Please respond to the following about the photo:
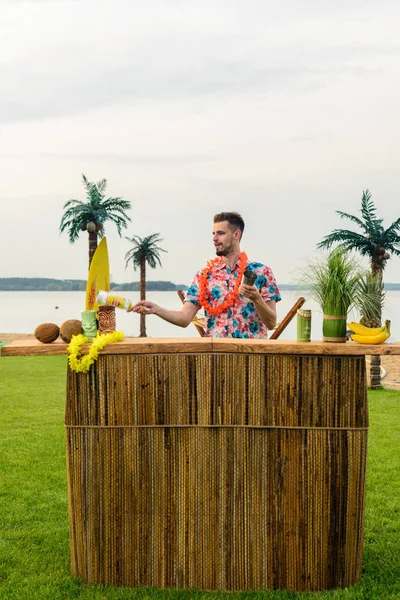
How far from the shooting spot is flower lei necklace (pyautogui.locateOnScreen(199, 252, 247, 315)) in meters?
4.17

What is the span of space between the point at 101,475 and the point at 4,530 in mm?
1678

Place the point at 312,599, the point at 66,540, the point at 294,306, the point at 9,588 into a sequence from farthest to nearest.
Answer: the point at 294,306, the point at 66,540, the point at 9,588, the point at 312,599

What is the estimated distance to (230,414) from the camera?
3559 millimetres

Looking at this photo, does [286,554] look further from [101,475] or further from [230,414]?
[101,475]

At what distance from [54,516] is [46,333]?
210 cm

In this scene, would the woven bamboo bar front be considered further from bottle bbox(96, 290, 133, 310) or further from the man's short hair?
the man's short hair

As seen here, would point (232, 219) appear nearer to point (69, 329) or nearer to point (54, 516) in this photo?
point (69, 329)

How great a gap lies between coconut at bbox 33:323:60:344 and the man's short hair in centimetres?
111

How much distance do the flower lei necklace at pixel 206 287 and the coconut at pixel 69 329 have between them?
856 mm

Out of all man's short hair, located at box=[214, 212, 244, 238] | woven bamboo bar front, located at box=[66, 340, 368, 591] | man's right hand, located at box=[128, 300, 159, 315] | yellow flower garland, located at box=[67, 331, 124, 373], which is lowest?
woven bamboo bar front, located at box=[66, 340, 368, 591]

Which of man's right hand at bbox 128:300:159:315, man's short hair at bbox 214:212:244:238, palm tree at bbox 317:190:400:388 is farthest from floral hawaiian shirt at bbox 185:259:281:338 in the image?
palm tree at bbox 317:190:400:388

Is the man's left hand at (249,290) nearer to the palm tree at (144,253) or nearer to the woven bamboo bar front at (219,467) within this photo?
the woven bamboo bar front at (219,467)

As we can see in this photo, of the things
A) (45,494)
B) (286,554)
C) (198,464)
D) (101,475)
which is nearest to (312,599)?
(286,554)

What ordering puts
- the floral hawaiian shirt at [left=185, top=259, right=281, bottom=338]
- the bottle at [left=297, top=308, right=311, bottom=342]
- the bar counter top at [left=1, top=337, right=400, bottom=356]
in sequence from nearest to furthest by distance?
the bar counter top at [left=1, top=337, right=400, bottom=356]
the bottle at [left=297, top=308, right=311, bottom=342]
the floral hawaiian shirt at [left=185, top=259, right=281, bottom=338]
